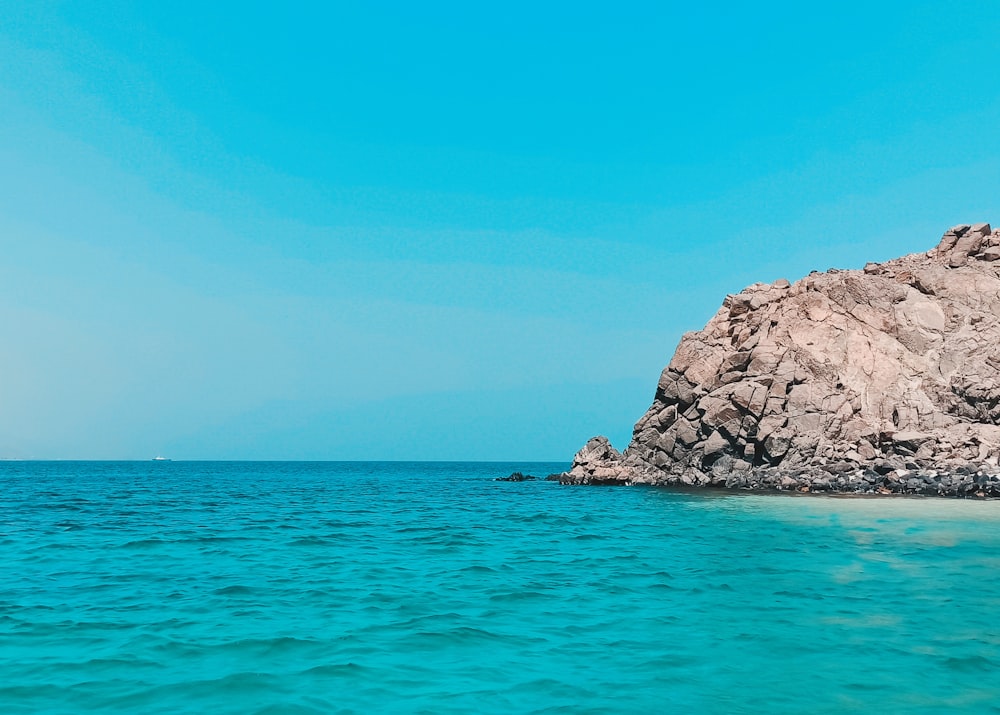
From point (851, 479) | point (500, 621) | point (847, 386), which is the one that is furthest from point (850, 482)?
point (500, 621)

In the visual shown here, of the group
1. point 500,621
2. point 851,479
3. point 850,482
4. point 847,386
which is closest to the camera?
point 500,621

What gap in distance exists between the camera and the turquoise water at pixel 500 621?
34.6 feet

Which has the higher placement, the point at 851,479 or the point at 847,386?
the point at 847,386

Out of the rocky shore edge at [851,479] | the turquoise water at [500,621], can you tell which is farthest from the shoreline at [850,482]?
the turquoise water at [500,621]

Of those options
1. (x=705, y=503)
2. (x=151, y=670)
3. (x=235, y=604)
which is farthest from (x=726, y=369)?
(x=151, y=670)

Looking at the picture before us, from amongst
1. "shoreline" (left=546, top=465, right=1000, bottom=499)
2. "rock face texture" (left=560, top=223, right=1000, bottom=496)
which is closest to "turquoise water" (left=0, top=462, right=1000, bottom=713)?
"shoreline" (left=546, top=465, right=1000, bottom=499)

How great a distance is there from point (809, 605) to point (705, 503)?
1148 inches

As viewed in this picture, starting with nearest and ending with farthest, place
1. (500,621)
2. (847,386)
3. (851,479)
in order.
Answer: (500,621)
(851,479)
(847,386)

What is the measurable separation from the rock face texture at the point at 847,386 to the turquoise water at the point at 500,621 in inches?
905

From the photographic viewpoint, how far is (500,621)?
→ 1475 centimetres

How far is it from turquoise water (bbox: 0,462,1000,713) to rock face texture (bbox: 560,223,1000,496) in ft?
75.4

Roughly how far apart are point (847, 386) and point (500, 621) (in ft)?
162

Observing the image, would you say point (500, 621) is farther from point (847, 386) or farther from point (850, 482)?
point (847, 386)

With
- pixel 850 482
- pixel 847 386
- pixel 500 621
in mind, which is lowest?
pixel 500 621
